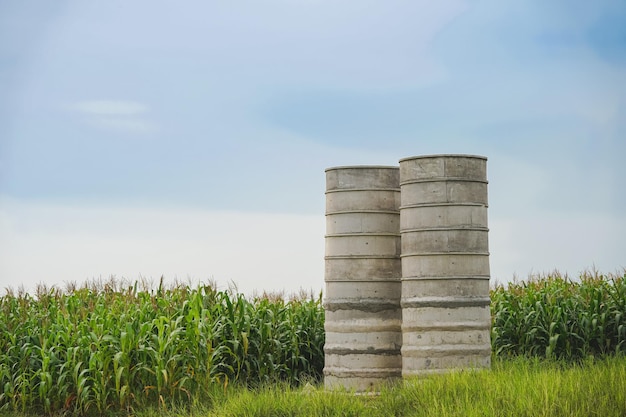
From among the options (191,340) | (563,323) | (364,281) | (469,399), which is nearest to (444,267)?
(364,281)

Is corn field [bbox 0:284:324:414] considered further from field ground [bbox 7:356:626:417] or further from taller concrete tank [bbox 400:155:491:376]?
taller concrete tank [bbox 400:155:491:376]

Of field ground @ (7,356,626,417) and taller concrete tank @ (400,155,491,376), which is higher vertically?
taller concrete tank @ (400,155,491,376)

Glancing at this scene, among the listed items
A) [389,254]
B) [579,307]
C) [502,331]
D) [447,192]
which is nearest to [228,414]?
[389,254]

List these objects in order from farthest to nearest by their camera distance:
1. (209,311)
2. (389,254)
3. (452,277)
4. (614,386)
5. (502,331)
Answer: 1. (502,331)
2. (209,311)
3. (389,254)
4. (452,277)
5. (614,386)

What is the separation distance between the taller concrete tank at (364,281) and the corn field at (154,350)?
1912 mm

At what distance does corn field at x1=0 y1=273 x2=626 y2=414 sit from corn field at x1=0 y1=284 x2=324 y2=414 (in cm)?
2

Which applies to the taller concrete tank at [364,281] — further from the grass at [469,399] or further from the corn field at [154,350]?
the corn field at [154,350]

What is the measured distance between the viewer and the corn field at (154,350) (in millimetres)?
11375

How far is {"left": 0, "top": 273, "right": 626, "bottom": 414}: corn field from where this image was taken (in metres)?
11.4

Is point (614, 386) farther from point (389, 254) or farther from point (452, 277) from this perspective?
point (389, 254)

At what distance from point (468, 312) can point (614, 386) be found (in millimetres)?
1939

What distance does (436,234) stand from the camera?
10023mm

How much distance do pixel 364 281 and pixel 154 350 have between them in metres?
3.27

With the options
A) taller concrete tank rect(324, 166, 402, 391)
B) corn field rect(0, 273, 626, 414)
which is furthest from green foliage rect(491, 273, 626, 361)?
taller concrete tank rect(324, 166, 402, 391)
